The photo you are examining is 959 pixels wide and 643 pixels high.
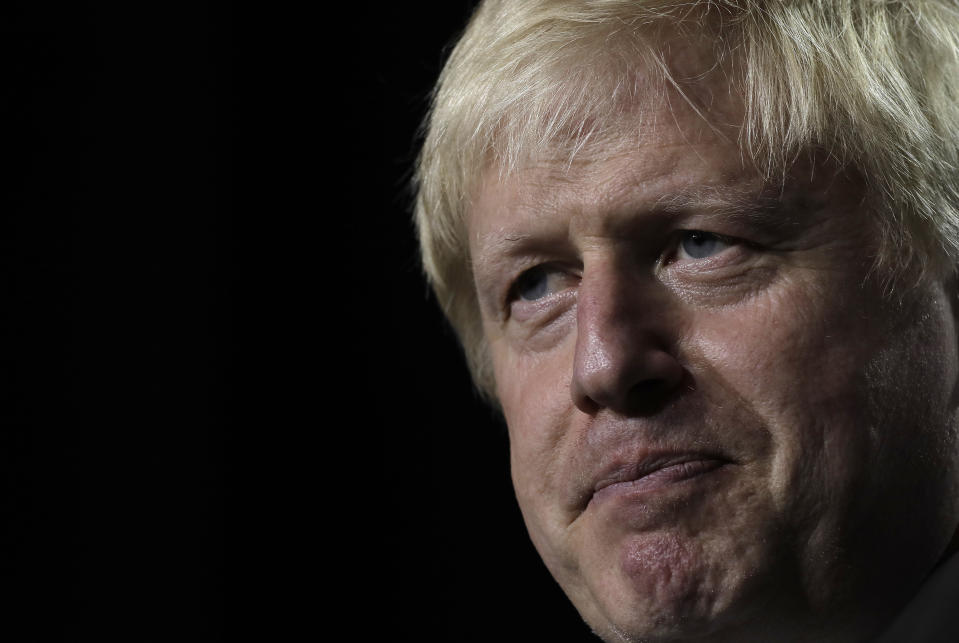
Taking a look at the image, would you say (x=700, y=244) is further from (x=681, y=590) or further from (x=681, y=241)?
(x=681, y=590)

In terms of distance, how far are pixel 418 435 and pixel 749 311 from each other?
133cm

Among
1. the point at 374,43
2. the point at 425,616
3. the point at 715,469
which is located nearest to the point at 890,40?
the point at 715,469

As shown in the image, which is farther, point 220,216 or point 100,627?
point 220,216

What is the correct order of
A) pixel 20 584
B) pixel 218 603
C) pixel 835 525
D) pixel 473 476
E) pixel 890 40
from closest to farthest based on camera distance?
pixel 835 525 → pixel 890 40 → pixel 20 584 → pixel 218 603 → pixel 473 476

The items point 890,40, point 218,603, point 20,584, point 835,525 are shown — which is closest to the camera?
point 835,525

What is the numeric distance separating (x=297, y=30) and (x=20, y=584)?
4.11 ft

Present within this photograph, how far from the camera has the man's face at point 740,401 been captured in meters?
1.13

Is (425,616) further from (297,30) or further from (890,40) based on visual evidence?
(890,40)

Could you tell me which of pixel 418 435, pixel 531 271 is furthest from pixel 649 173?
pixel 418 435

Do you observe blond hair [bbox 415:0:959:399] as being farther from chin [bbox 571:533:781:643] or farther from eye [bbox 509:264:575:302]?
chin [bbox 571:533:781:643]

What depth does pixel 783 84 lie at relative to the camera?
1196 millimetres

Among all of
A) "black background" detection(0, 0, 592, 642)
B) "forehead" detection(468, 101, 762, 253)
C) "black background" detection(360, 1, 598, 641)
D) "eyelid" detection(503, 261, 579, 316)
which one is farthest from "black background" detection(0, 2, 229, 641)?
"forehead" detection(468, 101, 762, 253)

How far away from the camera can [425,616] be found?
234 centimetres

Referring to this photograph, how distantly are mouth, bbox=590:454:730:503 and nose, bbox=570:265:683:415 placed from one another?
0.19 feet
